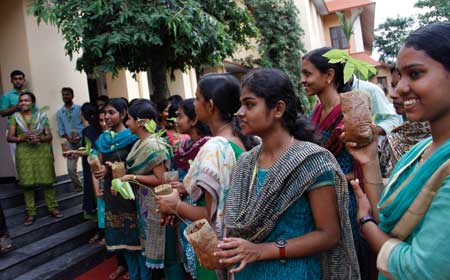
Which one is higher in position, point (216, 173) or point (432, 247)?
point (216, 173)

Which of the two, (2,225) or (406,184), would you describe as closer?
(406,184)

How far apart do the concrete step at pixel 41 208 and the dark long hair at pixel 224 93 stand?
3669 mm

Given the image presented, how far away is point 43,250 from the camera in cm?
419

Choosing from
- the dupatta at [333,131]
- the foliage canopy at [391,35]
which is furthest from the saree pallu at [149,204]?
the foliage canopy at [391,35]

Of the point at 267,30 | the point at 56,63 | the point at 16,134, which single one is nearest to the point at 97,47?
the point at 16,134

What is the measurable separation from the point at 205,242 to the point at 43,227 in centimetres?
387

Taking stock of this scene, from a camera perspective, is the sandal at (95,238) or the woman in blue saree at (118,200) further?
the sandal at (95,238)

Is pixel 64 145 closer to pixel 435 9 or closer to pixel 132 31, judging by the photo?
pixel 132 31

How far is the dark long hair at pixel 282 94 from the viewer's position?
5.10ft

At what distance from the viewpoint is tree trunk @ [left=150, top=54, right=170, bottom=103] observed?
4.82 m

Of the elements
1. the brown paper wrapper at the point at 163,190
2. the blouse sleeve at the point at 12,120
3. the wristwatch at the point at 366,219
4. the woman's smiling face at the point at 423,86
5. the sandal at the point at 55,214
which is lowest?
the sandal at the point at 55,214

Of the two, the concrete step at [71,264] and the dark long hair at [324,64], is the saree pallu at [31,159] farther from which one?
the dark long hair at [324,64]

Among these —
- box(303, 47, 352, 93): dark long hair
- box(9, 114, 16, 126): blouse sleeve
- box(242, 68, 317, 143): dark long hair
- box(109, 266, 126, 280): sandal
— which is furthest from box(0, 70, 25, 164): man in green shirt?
box(242, 68, 317, 143): dark long hair

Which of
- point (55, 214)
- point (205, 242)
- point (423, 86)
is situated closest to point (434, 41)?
point (423, 86)
